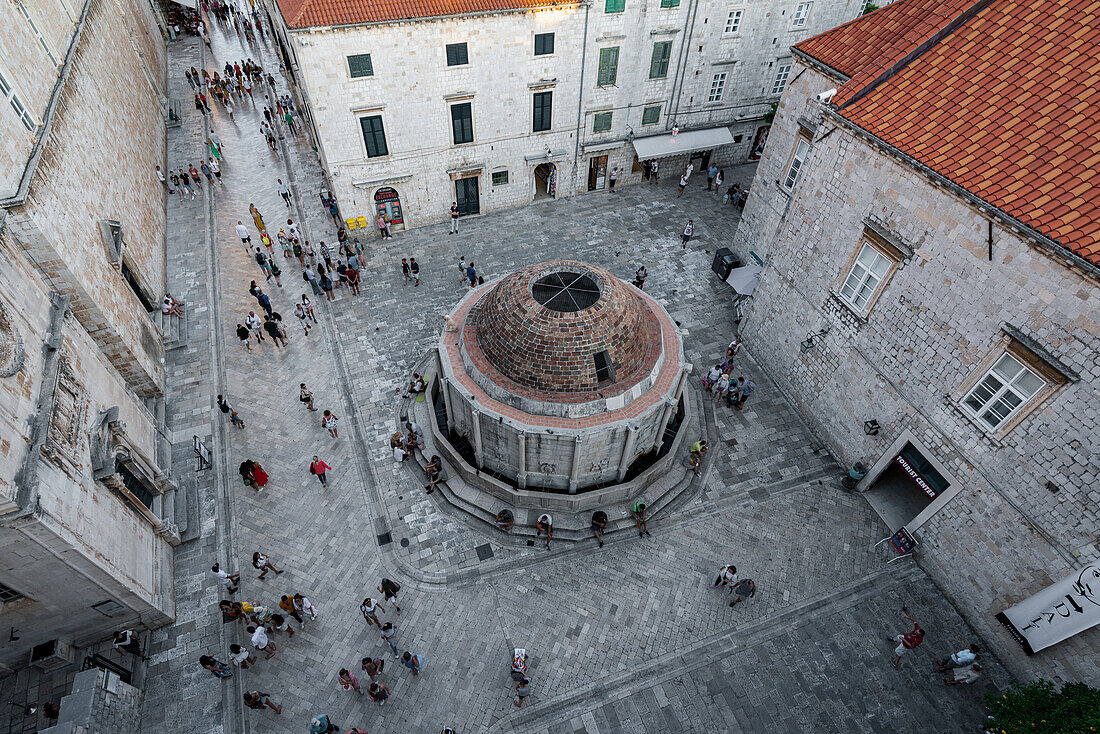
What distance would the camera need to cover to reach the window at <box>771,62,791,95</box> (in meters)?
30.5

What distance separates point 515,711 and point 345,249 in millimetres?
21755

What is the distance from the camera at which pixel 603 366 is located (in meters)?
16.0

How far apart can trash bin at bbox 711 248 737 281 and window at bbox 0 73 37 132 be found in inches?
1042

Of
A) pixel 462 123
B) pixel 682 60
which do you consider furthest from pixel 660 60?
pixel 462 123

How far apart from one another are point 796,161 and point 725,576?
17.1 m

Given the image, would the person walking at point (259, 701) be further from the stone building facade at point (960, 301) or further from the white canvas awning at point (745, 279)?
the white canvas awning at point (745, 279)

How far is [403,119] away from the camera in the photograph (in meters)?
25.3

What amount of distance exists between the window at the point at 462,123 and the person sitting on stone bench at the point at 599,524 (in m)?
20.1

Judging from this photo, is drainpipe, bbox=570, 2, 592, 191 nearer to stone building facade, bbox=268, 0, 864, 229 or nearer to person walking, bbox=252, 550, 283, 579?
stone building facade, bbox=268, 0, 864, 229

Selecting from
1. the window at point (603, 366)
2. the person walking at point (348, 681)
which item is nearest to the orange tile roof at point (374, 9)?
the window at point (603, 366)

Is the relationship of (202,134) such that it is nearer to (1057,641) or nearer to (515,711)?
(515,711)

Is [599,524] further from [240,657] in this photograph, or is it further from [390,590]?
[240,657]

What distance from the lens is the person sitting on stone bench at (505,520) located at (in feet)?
56.2

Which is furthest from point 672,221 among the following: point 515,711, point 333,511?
point 515,711
